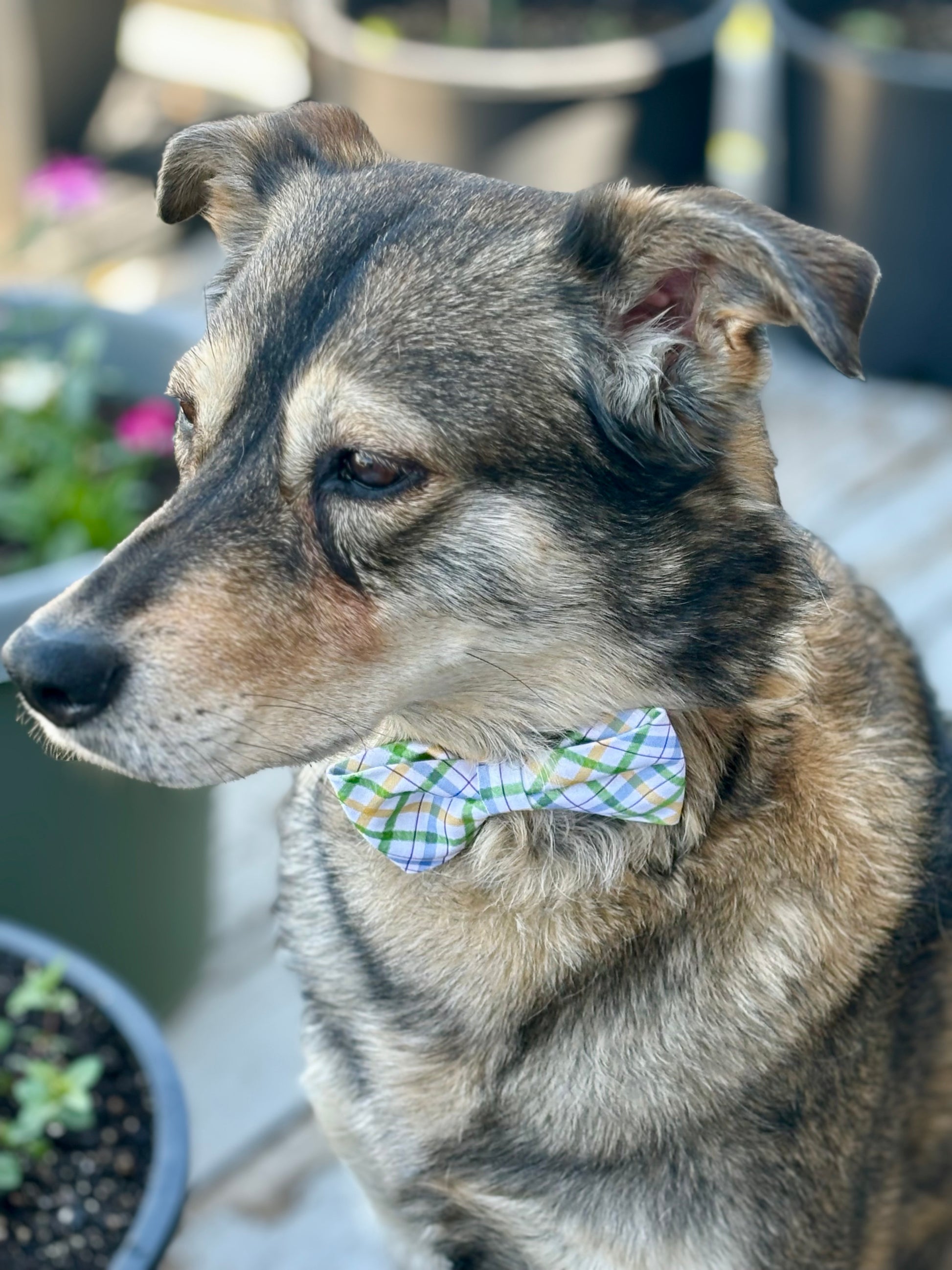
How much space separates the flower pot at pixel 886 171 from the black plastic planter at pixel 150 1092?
10.2 feet

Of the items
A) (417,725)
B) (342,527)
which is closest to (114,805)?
(417,725)

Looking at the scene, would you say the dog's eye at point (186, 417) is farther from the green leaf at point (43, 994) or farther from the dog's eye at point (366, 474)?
the green leaf at point (43, 994)

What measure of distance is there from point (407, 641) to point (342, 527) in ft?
0.47

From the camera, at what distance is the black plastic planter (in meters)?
2.09

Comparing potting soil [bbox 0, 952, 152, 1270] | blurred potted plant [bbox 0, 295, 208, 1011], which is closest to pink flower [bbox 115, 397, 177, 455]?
blurred potted plant [bbox 0, 295, 208, 1011]

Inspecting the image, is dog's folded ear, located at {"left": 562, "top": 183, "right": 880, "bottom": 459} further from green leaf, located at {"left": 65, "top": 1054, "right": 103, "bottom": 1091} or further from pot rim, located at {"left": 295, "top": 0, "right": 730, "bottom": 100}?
pot rim, located at {"left": 295, "top": 0, "right": 730, "bottom": 100}

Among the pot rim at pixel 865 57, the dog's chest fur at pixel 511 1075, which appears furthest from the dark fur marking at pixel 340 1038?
the pot rim at pixel 865 57

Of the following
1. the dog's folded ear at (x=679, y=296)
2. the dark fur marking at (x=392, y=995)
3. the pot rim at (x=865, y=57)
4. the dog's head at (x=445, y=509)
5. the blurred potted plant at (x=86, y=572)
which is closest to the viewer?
the dog's folded ear at (x=679, y=296)

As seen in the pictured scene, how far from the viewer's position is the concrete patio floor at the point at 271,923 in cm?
266

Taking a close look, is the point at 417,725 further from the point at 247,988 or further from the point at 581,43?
the point at 581,43

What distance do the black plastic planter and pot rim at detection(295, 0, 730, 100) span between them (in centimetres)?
292

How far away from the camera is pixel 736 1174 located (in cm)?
187

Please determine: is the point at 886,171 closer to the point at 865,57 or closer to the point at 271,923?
the point at 865,57

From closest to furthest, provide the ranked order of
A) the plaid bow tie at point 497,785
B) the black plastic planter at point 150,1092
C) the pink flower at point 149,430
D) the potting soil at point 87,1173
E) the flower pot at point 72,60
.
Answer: the plaid bow tie at point 497,785 → the black plastic planter at point 150,1092 → the potting soil at point 87,1173 → the pink flower at point 149,430 → the flower pot at point 72,60
